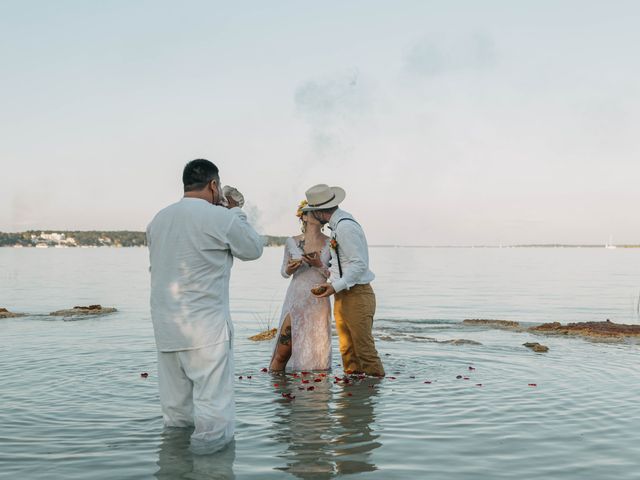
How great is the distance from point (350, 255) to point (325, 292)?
68 cm

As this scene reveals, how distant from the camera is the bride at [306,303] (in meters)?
9.77

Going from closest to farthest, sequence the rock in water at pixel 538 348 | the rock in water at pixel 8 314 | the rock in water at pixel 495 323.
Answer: the rock in water at pixel 538 348 → the rock in water at pixel 495 323 → the rock in water at pixel 8 314

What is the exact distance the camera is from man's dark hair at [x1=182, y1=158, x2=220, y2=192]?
584cm

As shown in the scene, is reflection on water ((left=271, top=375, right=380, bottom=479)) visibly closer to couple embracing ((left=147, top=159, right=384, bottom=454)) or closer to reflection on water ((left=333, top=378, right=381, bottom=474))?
reflection on water ((left=333, top=378, right=381, bottom=474))

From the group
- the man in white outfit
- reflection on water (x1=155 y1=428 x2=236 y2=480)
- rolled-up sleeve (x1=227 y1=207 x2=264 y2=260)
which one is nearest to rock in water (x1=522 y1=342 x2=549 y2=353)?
reflection on water (x1=155 y1=428 x2=236 y2=480)

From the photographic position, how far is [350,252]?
8.96m

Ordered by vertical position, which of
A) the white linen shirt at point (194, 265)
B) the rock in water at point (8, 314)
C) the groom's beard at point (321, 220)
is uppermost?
the groom's beard at point (321, 220)

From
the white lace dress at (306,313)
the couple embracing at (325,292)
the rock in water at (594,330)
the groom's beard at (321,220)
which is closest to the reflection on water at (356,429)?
the couple embracing at (325,292)

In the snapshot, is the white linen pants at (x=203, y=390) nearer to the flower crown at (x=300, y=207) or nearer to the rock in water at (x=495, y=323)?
the flower crown at (x=300, y=207)

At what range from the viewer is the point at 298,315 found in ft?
32.1

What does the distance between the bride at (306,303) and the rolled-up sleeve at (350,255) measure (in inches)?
30.6

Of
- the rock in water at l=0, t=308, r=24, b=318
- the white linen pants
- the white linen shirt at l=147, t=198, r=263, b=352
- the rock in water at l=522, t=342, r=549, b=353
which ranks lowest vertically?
the rock in water at l=0, t=308, r=24, b=318

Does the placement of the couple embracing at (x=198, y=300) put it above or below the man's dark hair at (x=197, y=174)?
below

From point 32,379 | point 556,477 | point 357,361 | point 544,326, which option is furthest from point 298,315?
point 544,326
